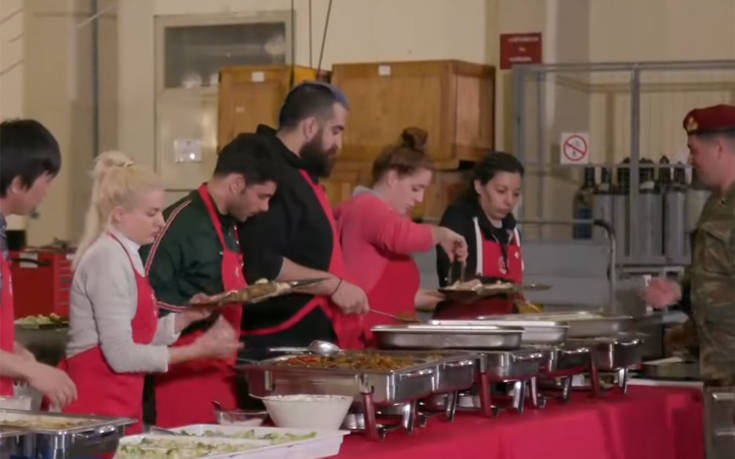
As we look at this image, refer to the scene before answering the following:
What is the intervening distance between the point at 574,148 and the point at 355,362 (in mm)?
5476

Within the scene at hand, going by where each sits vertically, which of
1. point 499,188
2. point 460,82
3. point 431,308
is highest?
point 460,82

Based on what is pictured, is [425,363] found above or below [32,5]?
below

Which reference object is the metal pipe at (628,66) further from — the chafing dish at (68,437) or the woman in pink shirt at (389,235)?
the chafing dish at (68,437)

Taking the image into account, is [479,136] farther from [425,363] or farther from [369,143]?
[425,363]

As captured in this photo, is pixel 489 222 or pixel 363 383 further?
pixel 489 222

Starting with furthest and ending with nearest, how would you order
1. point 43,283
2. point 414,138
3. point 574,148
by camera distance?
point 574,148
point 43,283
point 414,138

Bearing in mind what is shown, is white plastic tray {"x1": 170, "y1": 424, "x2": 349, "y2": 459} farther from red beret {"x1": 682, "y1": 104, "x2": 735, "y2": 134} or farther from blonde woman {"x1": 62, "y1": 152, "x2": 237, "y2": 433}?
red beret {"x1": 682, "y1": 104, "x2": 735, "y2": 134}

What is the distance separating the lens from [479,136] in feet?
27.3

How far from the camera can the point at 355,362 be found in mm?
3062

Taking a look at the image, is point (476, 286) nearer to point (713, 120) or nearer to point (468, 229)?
point (468, 229)

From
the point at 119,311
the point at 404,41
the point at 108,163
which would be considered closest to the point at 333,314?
the point at 108,163

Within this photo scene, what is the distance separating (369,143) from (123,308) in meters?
5.28

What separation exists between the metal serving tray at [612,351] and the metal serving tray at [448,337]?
0.34m

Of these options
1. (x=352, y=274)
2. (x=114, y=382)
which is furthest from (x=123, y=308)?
(x=352, y=274)
